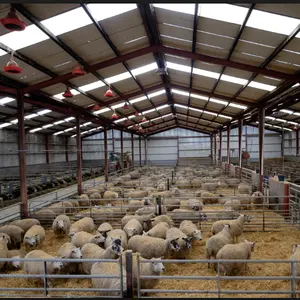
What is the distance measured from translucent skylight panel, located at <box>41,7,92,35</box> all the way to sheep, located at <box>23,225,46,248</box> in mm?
6083

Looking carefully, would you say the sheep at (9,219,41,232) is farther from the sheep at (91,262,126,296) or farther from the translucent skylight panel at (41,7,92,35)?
the translucent skylight panel at (41,7,92,35)

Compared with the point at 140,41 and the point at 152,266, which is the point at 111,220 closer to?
the point at 152,266

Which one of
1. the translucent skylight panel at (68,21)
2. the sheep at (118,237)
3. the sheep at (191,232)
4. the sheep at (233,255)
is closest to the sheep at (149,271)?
the sheep at (233,255)

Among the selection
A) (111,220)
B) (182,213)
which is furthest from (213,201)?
(111,220)

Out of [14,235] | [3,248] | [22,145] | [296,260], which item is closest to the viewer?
[296,260]

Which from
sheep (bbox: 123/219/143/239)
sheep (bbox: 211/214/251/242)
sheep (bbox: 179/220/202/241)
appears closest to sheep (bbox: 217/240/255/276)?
sheep (bbox: 179/220/202/241)

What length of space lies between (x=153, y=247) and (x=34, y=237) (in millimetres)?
3793

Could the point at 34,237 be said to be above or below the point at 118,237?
below

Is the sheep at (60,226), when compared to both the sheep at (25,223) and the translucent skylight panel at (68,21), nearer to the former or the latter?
the sheep at (25,223)

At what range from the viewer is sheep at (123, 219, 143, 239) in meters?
8.43

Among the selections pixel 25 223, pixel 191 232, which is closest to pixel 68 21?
pixel 25 223

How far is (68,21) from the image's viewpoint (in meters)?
7.71

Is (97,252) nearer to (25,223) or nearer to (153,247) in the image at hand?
(153,247)

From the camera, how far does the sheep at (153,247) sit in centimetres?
718
